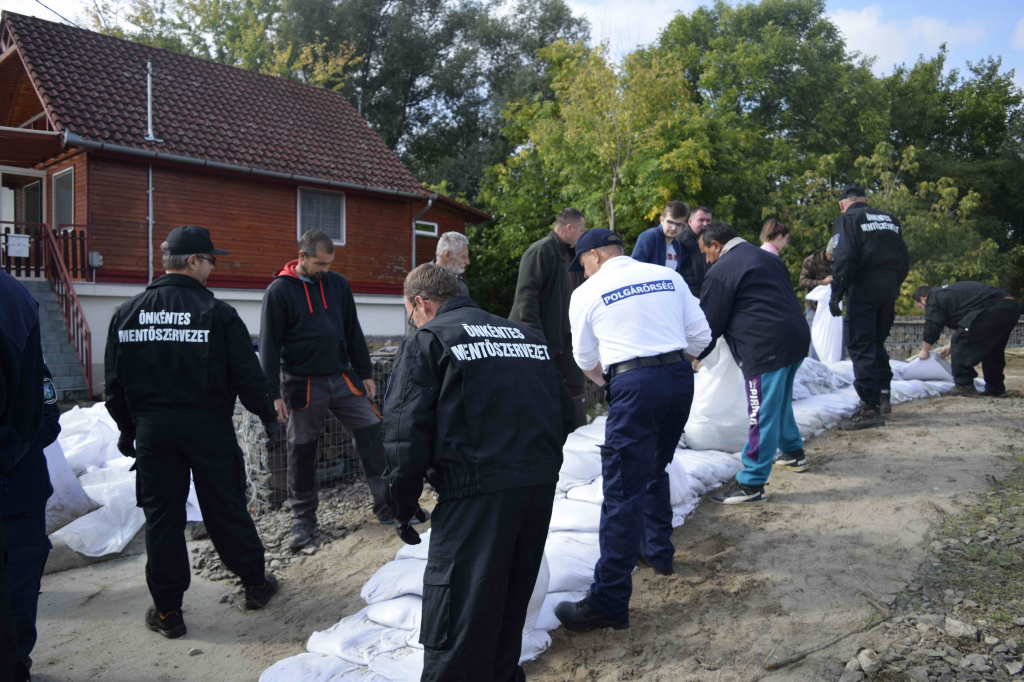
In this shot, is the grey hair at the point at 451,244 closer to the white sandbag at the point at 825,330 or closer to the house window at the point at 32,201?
the white sandbag at the point at 825,330

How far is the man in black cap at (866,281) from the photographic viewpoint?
223 inches

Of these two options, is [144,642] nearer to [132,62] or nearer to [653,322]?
[653,322]

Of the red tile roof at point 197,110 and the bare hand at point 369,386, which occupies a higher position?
the red tile roof at point 197,110

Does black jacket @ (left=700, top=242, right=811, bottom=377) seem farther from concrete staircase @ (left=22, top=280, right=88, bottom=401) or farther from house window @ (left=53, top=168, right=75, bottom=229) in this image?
house window @ (left=53, top=168, right=75, bottom=229)

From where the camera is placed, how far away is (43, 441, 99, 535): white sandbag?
11.4 ft

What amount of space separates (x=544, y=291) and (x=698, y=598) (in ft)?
7.33

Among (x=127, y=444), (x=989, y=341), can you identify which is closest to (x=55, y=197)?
(x=127, y=444)

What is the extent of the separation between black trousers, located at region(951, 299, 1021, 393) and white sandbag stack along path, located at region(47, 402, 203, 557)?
741 centimetres

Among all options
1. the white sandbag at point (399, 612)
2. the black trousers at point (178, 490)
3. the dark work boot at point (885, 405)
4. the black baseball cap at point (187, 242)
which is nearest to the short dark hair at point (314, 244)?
the black baseball cap at point (187, 242)

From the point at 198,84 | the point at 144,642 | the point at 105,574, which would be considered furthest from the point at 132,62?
the point at 144,642

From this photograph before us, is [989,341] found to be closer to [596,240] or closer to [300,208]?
[596,240]

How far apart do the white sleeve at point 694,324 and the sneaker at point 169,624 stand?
2.70 m

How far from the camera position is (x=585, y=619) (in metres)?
2.86

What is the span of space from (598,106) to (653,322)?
14.8 meters
